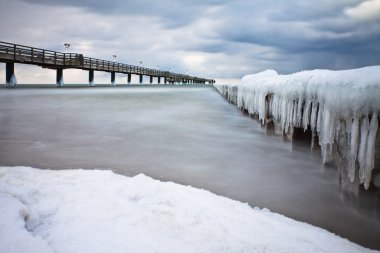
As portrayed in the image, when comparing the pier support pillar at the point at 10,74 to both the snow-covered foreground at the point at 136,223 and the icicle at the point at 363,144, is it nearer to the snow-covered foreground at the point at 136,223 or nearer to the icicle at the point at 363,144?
the snow-covered foreground at the point at 136,223

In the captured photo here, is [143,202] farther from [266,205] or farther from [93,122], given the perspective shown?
[93,122]

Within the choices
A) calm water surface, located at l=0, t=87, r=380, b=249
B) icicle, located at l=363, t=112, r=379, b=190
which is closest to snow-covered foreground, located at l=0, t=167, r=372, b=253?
calm water surface, located at l=0, t=87, r=380, b=249

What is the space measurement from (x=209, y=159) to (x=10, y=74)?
28209mm

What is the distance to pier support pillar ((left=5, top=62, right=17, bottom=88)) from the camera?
27645 mm

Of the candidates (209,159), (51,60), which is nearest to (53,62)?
(51,60)

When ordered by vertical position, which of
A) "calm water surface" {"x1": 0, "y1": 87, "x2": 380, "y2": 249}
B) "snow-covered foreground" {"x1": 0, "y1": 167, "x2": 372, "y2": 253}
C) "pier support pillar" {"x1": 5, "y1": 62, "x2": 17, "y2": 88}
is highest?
"pier support pillar" {"x1": 5, "y1": 62, "x2": 17, "y2": 88}

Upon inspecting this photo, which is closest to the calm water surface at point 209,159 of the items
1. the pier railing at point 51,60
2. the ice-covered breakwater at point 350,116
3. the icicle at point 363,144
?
the ice-covered breakwater at point 350,116

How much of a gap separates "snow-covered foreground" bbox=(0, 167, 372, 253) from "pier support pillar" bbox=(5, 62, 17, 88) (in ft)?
93.8

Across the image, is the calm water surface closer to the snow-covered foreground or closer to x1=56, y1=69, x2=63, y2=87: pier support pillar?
the snow-covered foreground

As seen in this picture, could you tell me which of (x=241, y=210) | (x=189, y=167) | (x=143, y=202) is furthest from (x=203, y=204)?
(x=189, y=167)

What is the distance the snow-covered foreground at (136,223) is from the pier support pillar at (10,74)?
28.6m

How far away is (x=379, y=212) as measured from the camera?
12.6 ft

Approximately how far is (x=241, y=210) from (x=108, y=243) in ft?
4.94

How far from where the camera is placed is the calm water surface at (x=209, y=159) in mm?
3930
